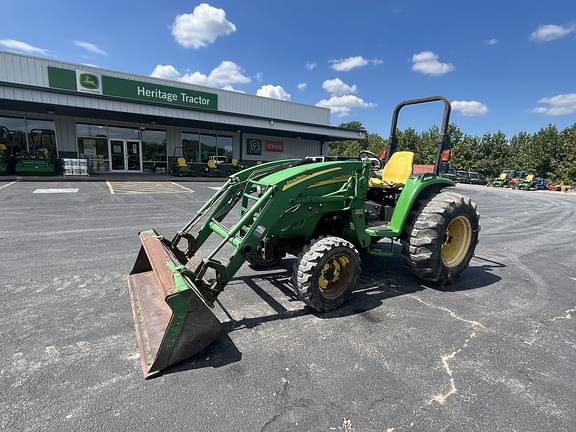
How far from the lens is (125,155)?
20844 millimetres

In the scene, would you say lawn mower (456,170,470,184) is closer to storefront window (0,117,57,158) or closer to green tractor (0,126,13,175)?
storefront window (0,117,57,158)

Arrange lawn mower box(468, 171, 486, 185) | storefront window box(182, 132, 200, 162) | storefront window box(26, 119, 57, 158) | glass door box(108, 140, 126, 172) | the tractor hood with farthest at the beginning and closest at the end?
1. lawn mower box(468, 171, 486, 185)
2. storefront window box(182, 132, 200, 162)
3. glass door box(108, 140, 126, 172)
4. storefront window box(26, 119, 57, 158)
5. the tractor hood

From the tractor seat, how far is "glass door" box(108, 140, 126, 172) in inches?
787

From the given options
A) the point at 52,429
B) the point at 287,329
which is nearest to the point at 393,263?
the point at 287,329

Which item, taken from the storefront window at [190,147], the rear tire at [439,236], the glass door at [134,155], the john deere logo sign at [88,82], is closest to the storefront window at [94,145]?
the glass door at [134,155]

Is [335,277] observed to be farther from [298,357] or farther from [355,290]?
[298,357]

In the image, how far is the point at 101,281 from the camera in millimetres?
4137

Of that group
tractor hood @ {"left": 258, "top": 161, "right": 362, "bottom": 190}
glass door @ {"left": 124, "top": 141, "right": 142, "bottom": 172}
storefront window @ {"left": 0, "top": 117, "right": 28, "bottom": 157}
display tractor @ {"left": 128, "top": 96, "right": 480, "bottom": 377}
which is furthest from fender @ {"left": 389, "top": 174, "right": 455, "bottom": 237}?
glass door @ {"left": 124, "top": 141, "right": 142, "bottom": 172}

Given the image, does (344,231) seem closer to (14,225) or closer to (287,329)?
(287,329)

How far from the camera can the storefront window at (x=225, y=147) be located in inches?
959

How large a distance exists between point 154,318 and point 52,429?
1.08m

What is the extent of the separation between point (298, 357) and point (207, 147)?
895 inches

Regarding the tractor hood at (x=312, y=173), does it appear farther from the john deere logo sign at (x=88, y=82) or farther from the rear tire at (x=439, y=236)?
the john deere logo sign at (x=88, y=82)

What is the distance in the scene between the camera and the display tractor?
2.63 m
